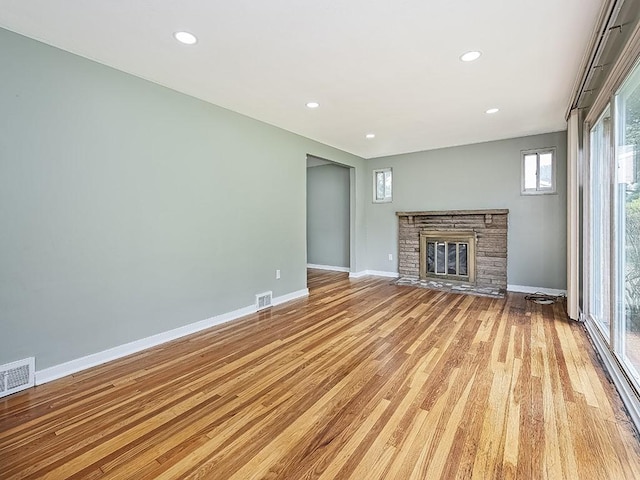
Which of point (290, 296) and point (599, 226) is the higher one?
point (599, 226)

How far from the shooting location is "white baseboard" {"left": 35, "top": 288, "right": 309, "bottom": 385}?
2.33m

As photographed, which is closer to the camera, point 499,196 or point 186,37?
point 186,37

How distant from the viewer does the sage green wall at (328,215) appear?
6793 millimetres

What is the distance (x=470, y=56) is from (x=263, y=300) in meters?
3.38

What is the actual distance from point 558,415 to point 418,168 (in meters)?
4.71

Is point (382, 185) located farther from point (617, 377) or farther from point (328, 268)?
point (617, 377)

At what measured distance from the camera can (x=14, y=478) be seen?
1.41 m

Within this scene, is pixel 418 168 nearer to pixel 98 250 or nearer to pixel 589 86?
pixel 589 86

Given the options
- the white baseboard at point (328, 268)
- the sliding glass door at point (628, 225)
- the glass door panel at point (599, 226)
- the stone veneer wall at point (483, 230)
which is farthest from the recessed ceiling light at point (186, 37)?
the white baseboard at point (328, 268)

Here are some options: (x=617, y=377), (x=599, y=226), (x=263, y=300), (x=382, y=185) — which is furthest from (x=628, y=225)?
(x=382, y=185)

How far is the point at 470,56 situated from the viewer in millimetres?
2500

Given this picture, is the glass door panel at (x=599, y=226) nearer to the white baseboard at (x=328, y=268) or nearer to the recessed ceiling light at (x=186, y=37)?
the recessed ceiling light at (x=186, y=37)

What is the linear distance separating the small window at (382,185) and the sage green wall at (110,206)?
3081mm

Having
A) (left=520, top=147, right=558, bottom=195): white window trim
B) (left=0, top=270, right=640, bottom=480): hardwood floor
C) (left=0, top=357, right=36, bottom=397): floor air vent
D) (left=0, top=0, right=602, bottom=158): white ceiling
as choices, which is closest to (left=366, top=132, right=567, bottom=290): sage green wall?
(left=520, top=147, right=558, bottom=195): white window trim
